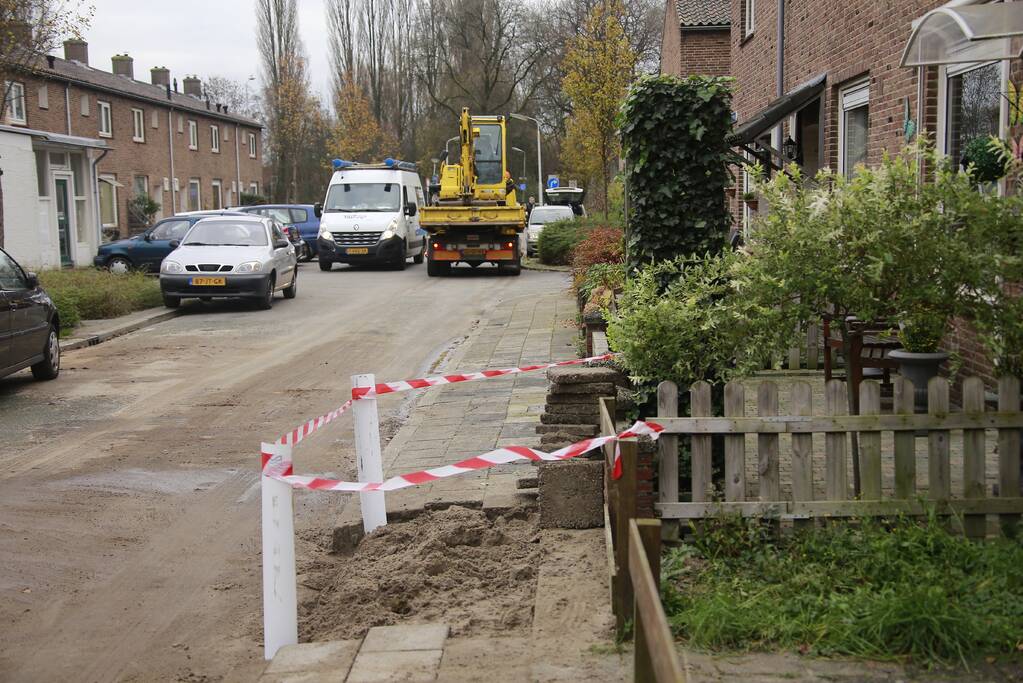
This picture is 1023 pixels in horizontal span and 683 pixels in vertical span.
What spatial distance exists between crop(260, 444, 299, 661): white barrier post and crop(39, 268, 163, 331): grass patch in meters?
13.2

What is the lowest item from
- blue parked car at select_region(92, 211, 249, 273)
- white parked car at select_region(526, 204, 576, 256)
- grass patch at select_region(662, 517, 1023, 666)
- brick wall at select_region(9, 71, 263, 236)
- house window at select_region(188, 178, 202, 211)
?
grass patch at select_region(662, 517, 1023, 666)

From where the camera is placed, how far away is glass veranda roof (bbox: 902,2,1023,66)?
7.02 meters

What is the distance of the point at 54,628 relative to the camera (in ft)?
17.3

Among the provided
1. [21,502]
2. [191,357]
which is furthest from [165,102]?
[21,502]

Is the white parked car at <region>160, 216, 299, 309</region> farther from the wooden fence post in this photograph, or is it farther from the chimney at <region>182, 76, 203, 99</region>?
the chimney at <region>182, 76, 203, 99</region>

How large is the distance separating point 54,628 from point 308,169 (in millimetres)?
61525

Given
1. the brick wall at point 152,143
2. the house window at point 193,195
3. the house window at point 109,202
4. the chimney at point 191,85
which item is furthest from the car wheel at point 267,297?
the chimney at point 191,85

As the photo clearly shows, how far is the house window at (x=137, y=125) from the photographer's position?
42.9 m

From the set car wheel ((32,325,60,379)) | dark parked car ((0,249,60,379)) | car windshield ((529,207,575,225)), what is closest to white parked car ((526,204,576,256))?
car windshield ((529,207,575,225))

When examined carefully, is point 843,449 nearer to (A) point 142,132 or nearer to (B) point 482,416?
(B) point 482,416

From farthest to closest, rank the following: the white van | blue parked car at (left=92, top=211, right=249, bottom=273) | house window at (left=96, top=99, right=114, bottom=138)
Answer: house window at (left=96, top=99, right=114, bottom=138) → the white van → blue parked car at (left=92, top=211, right=249, bottom=273)

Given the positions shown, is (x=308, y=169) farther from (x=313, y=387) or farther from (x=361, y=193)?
(x=313, y=387)

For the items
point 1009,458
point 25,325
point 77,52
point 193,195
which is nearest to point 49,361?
point 25,325

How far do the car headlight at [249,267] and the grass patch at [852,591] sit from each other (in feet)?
52.0
